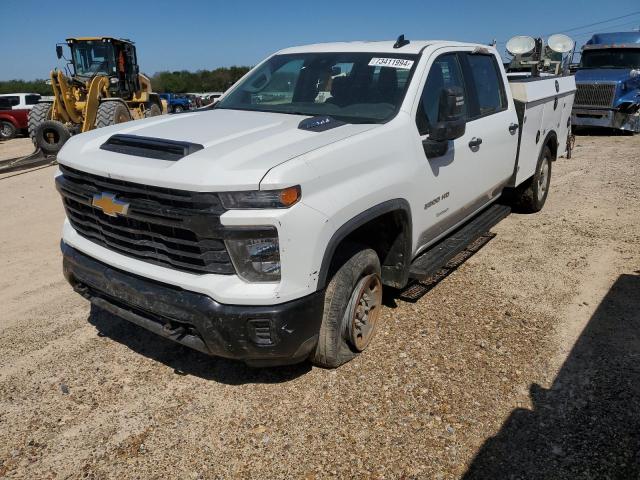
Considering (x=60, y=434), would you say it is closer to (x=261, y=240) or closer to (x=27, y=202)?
(x=261, y=240)

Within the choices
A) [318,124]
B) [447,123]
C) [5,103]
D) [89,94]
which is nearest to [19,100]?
[5,103]

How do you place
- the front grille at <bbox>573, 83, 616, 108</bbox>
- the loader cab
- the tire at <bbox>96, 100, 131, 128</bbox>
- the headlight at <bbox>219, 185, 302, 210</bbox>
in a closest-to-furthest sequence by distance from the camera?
the headlight at <bbox>219, 185, 302, 210</bbox>, the tire at <bbox>96, 100, 131, 128</bbox>, the loader cab, the front grille at <bbox>573, 83, 616, 108</bbox>

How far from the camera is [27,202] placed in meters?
7.89

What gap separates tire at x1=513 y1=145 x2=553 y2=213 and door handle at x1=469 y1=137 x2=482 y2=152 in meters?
2.37

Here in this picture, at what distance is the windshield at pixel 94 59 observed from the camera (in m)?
14.2

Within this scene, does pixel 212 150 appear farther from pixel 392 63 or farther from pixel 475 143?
pixel 475 143

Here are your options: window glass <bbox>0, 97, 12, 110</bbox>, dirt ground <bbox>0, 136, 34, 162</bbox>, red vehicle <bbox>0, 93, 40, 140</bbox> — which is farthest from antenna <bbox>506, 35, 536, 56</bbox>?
window glass <bbox>0, 97, 12, 110</bbox>

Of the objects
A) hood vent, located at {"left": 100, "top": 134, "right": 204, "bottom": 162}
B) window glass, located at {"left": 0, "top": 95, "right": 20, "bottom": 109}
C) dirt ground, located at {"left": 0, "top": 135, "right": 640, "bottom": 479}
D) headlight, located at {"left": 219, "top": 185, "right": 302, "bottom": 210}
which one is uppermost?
window glass, located at {"left": 0, "top": 95, "right": 20, "bottom": 109}

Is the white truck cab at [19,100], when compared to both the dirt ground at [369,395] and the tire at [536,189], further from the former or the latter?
the tire at [536,189]

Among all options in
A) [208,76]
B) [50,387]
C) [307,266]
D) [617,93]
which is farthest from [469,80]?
[208,76]

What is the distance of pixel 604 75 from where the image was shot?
14766 millimetres

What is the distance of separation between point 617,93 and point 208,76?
209ft

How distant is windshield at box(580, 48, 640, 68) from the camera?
15.1 meters

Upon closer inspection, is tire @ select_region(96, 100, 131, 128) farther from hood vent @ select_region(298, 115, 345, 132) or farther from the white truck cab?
the white truck cab
